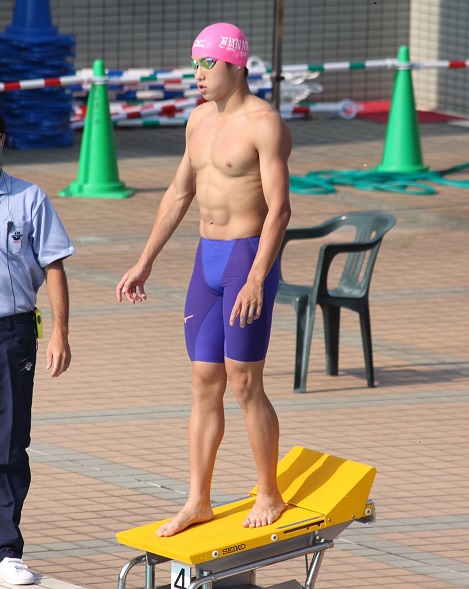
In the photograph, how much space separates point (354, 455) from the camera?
7.61m

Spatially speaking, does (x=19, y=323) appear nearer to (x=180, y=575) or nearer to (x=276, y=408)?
(x=180, y=575)

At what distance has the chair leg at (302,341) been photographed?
28.8 ft

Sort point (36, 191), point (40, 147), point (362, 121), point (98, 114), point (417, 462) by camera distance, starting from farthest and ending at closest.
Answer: point (362, 121) < point (40, 147) < point (98, 114) < point (417, 462) < point (36, 191)

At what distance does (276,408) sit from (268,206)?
10.4ft

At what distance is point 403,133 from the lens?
1571cm

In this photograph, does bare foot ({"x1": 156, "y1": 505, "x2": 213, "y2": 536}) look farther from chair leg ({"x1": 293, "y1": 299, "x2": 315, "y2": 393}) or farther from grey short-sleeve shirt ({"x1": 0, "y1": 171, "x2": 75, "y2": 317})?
chair leg ({"x1": 293, "y1": 299, "x2": 315, "y2": 393})

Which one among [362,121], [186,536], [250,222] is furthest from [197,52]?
[362,121]

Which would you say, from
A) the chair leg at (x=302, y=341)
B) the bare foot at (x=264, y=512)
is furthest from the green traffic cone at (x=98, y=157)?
the bare foot at (x=264, y=512)

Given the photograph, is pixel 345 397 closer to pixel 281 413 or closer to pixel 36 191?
pixel 281 413

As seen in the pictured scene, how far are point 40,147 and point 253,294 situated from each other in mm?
12766

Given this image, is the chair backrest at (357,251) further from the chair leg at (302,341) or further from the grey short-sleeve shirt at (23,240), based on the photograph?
the grey short-sleeve shirt at (23,240)

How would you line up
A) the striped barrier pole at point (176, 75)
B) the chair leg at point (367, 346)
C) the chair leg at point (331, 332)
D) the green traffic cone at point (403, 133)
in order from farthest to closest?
the striped barrier pole at point (176, 75) → the green traffic cone at point (403, 133) → the chair leg at point (331, 332) → the chair leg at point (367, 346)

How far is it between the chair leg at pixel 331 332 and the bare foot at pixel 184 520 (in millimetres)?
3632

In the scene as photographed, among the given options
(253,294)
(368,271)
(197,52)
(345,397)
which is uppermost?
(197,52)
